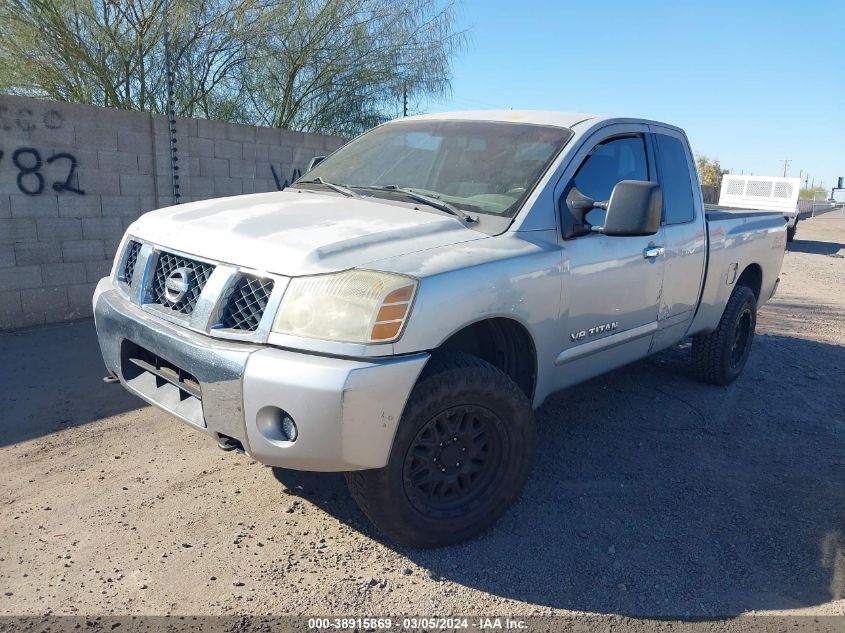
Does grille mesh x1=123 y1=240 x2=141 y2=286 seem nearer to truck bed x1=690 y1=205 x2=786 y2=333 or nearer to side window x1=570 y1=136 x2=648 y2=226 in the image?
side window x1=570 y1=136 x2=648 y2=226

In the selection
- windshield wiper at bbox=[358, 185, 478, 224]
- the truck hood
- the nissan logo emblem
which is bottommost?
the nissan logo emblem

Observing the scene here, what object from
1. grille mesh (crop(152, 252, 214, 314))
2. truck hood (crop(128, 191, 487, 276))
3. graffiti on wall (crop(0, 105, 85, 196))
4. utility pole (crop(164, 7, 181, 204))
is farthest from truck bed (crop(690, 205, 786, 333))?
graffiti on wall (crop(0, 105, 85, 196))

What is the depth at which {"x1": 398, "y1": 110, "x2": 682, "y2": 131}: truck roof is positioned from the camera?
3.82 m

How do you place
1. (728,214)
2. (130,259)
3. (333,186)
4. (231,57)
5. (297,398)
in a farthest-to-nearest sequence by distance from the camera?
(231,57) → (728,214) → (333,186) → (130,259) → (297,398)

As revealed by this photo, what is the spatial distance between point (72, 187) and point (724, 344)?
5.88 meters

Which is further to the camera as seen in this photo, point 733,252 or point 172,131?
point 172,131

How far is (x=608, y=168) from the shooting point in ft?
12.8

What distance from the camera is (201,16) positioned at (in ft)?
29.2

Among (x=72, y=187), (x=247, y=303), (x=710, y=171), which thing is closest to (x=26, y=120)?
(x=72, y=187)

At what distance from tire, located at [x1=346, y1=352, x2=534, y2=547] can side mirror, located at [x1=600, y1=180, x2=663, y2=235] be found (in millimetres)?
946

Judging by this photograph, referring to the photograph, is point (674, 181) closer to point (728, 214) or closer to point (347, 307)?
point (728, 214)

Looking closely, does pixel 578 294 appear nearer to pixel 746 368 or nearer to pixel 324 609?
pixel 324 609

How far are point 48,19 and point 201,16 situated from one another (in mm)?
1802

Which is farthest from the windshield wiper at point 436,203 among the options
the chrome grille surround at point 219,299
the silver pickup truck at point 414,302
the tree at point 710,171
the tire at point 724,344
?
the tree at point 710,171
